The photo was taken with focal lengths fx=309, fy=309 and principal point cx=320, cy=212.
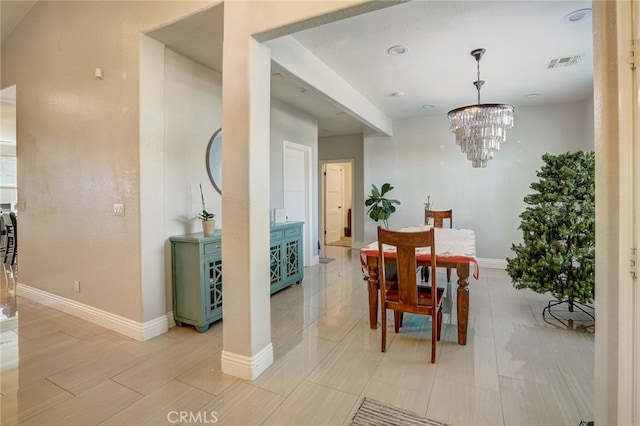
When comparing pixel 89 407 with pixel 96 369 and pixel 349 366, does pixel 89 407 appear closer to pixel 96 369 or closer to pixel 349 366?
pixel 96 369

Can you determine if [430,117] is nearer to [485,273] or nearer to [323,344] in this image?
[485,273]

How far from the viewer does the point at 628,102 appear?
1176 millimetres

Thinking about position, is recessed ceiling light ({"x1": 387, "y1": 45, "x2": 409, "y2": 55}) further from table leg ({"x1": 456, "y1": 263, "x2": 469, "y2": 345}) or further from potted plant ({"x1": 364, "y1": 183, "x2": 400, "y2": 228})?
potted plant ({"x1": 364, "y1": 183, "x2": 400, "y2": 228})

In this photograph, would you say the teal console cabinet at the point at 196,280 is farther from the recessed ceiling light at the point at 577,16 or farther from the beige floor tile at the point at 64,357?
the recessed ceiling light at the point at 577,16

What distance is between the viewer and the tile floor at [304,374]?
179cm

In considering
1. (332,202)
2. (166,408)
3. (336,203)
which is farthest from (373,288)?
(336,203)

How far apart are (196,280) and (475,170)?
16.6 ft

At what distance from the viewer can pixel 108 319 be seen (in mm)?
2953

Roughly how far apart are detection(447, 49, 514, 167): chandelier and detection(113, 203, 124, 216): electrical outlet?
3601 millimetres

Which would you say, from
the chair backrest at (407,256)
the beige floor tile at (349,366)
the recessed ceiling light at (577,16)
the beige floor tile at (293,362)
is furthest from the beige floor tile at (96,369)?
the recessed ceiling light at (577,16)

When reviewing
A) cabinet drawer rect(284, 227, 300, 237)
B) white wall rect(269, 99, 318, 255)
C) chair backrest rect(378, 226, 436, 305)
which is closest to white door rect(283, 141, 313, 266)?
white wall rect(269, 99, 318, 255)

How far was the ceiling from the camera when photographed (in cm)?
253

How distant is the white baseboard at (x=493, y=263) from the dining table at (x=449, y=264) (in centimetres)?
260

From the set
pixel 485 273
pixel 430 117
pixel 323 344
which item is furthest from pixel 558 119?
pixel 323 344
